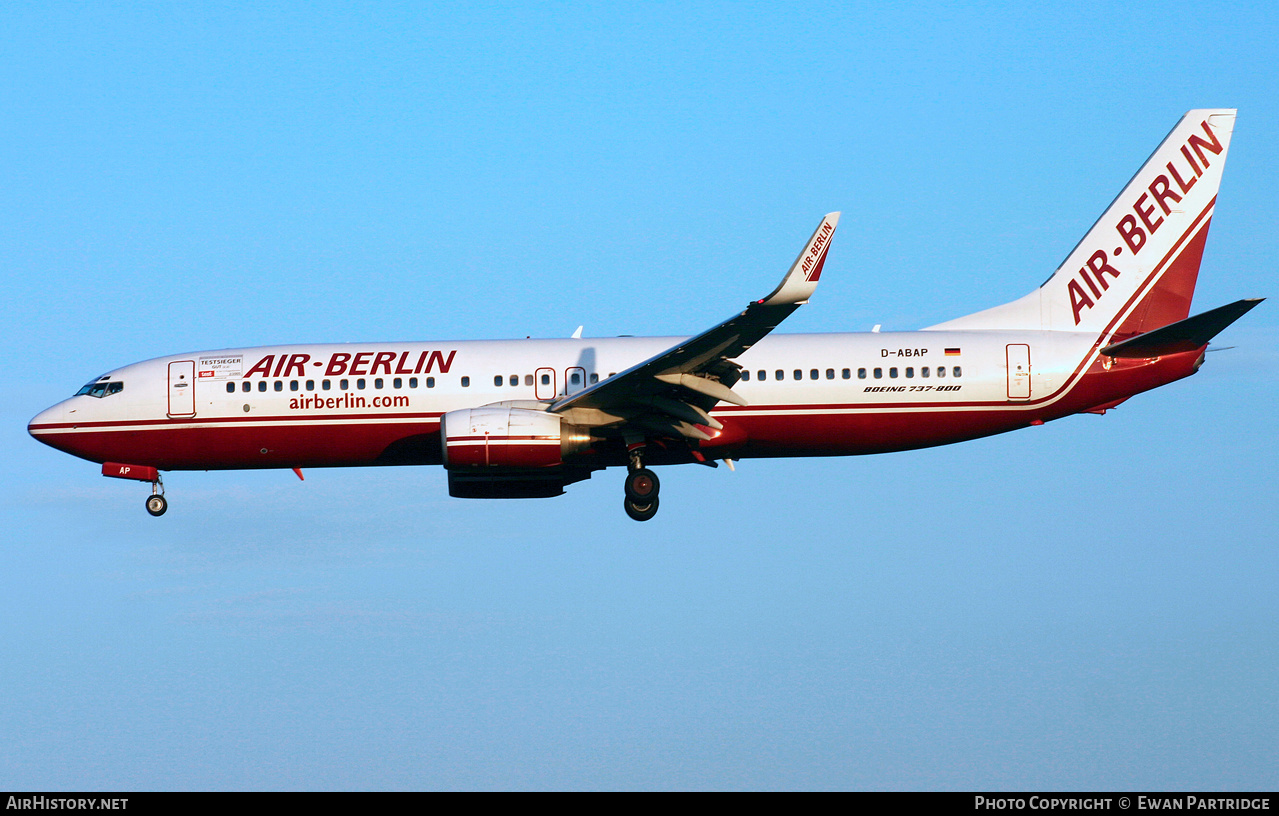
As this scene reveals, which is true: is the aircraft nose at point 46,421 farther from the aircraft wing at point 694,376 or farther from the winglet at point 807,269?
the winglet at point 807,269

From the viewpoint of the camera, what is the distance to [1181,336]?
2727 centimetres

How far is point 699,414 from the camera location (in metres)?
27.2

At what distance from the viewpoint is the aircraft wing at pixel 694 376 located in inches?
927

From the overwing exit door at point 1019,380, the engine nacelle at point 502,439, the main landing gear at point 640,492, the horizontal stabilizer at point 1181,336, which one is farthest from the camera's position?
the overwing exit door at point 1019,380

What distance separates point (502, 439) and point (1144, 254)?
570 inches

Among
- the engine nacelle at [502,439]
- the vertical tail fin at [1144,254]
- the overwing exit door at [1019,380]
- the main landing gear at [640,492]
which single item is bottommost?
the main landing gear at [640,492]

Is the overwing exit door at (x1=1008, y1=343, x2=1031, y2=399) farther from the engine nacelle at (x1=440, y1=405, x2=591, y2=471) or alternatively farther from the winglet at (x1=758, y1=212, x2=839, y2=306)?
the engine nacelle at (x1=440, y1=405, x2=591, y2=471)

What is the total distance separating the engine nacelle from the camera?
26172mm

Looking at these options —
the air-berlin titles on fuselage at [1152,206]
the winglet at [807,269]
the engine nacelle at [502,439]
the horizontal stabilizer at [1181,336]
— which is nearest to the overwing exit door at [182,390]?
the engine nacelle at [502,439]

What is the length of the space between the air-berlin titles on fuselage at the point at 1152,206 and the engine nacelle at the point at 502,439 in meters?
11.8

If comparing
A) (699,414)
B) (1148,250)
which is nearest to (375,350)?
(699,414)

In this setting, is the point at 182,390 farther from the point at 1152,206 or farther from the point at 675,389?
the point at 1152,206

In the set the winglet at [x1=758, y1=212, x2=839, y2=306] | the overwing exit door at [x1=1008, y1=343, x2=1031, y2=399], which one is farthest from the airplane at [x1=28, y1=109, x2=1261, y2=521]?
the winglet at [x1=758, y1=212, x2=839, y2=306]
